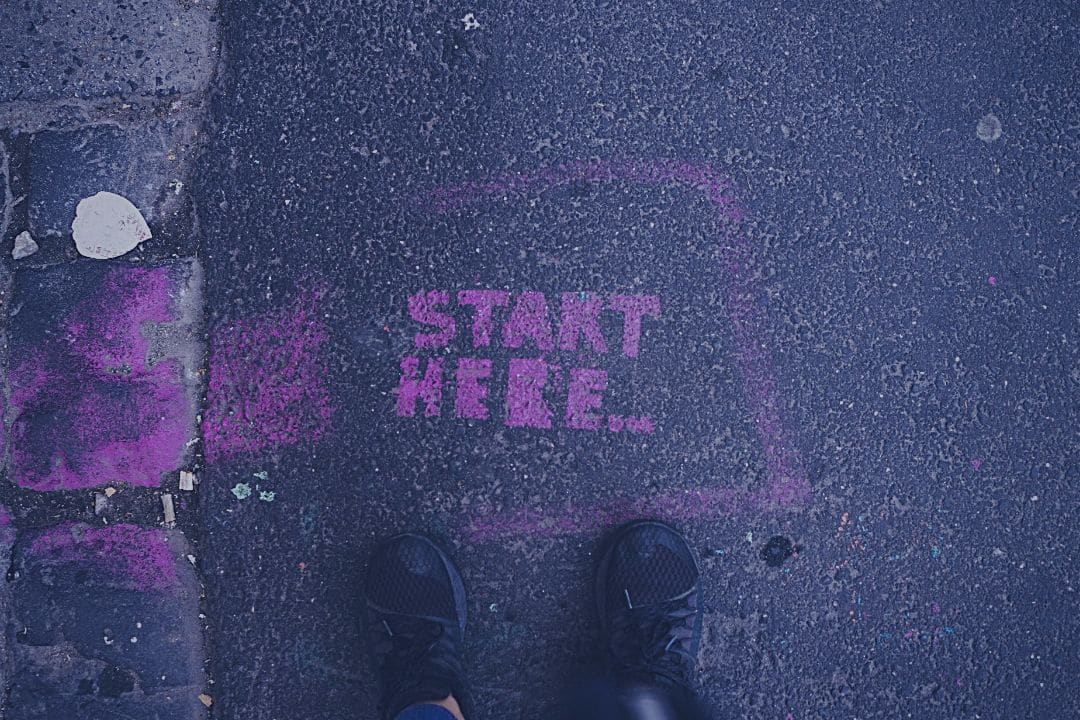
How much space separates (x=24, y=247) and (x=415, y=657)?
1843 millimetres

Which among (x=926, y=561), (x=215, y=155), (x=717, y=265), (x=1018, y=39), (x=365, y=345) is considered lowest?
(x=926, y=561)

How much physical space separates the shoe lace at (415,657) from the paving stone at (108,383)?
0.88m

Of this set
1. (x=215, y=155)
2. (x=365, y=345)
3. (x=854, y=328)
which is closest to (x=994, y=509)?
(x=854, y=328)

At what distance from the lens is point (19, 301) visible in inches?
92.4

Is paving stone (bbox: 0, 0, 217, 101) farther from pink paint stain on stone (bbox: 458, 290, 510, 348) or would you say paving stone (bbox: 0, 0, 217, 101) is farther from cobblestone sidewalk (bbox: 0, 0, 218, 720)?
pink paint stain on stone (bbox: 458, 290, 510, 348)

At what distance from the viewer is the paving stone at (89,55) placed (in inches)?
93.4

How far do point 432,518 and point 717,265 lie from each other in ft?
4.07

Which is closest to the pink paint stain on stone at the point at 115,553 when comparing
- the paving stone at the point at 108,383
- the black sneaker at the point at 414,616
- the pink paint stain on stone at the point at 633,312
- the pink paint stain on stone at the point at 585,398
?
the paving stone at the point at 108,383

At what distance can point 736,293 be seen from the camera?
235 centimetres

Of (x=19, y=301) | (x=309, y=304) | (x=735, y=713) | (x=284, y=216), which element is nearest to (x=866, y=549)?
(x=735, y=713)

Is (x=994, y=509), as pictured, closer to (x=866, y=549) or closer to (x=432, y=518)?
(x=866, y=549)

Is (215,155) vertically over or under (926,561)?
over

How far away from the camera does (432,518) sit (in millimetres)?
2314

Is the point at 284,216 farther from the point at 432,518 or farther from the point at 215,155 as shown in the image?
the point at 432,518
